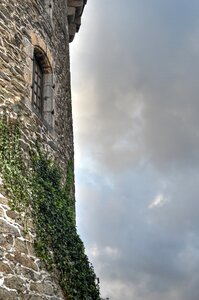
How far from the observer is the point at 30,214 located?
636 centimetres

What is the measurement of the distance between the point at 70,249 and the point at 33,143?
1.88 m

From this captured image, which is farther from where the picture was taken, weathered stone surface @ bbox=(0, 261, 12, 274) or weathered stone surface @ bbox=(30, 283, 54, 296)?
weathered stone surface @ bbox=(30, 283, 54, 296)

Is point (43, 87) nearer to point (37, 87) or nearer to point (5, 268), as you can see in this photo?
point (37, 87)

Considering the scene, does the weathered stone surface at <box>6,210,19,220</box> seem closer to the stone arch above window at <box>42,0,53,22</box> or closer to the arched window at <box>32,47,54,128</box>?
the arched window at <box>32,47,54,128</box>

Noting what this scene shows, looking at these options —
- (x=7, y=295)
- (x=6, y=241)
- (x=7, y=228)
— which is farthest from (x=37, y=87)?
(x=7, y=295)

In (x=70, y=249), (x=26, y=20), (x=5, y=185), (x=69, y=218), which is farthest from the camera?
(x=26, y=20)

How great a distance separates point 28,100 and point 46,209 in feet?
6.59

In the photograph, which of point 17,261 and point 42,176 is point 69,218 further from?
point 17,261

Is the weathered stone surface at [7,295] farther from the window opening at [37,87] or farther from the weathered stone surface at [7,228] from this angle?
the window opening at [37,87]

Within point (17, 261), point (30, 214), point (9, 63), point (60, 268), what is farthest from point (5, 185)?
point (9, 63)

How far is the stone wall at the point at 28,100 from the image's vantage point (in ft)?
18.4

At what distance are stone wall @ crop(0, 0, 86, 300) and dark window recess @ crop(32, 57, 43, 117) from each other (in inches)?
11.0

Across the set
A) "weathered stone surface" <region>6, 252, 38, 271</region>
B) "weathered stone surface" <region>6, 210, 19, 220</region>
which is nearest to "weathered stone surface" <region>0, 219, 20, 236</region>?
"weathered stone surface" <region>6, 210, 19, 220</region>

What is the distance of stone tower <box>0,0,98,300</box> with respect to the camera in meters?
5.68
